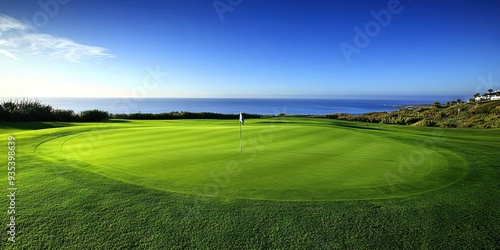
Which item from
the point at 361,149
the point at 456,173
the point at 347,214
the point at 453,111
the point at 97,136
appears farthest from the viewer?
the point at 453,111

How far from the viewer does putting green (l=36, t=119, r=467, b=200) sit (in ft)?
14.8

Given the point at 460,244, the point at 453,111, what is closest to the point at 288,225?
the point at 460,244

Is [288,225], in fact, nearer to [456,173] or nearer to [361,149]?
[456,173]

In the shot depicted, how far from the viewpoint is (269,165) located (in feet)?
19.0

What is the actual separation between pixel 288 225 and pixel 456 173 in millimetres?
4432

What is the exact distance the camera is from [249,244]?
326cm

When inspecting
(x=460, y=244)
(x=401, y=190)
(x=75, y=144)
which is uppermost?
(x=75, y=144)

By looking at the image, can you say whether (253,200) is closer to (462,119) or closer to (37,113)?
(37,113)

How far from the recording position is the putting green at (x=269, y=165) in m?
4.52

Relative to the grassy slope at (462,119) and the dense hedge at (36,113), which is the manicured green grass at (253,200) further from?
the grassy slope at (462,119)

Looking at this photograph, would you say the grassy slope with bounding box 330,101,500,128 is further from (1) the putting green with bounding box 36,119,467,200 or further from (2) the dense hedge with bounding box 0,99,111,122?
(2) the dense hedge with bounding box 0,99,111,122

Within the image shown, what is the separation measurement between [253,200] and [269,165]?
1771mm

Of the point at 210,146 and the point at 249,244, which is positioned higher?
the point at 210,146

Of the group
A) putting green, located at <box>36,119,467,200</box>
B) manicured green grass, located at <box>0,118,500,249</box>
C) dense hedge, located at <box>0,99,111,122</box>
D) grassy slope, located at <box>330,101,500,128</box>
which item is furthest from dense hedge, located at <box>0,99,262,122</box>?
grassy slope, located at <box>330,101,500,128</box>
